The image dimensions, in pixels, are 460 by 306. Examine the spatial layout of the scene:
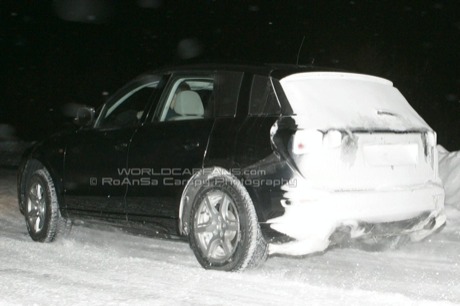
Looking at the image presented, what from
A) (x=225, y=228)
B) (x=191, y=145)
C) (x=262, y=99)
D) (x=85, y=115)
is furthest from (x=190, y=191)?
(x=85, y=115)

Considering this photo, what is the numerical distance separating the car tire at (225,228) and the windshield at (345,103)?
2.52 feet

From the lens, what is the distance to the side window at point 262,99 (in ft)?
18.5

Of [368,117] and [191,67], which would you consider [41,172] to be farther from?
[368,117]

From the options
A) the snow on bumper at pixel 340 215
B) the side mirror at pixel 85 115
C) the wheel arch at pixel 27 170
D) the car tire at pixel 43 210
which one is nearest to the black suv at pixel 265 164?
the snow on bumper at pixel 340 215

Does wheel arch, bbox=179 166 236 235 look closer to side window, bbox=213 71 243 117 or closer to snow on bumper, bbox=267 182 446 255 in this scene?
side window, bbox=213 71 243 117

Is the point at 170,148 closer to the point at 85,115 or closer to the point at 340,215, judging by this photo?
the point at 85,115

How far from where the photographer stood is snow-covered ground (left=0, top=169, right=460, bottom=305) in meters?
4.86

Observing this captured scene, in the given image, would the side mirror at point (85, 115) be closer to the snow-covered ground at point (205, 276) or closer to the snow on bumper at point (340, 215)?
the snow-covered ground at point (205, 276)

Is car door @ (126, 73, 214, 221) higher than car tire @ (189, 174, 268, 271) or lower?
higher

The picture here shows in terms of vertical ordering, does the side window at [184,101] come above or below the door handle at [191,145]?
above

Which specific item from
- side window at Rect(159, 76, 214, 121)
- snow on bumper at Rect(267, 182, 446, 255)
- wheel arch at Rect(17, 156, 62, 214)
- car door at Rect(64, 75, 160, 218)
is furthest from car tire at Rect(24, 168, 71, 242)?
snow on bumper at Rect(267, 182, 446, 255)

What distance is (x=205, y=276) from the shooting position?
18.3 ft

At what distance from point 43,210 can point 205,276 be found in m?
2.54

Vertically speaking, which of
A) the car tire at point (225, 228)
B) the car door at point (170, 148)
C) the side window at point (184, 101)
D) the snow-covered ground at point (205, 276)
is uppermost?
the side window at point (184, 101)
